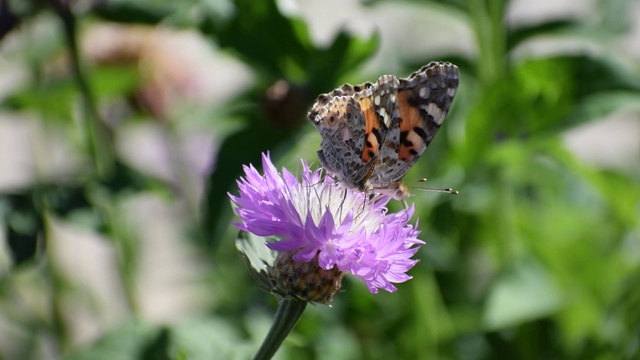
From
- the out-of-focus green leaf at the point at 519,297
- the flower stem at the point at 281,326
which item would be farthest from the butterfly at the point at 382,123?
the out-of-focus green leaf at the point at 519,297

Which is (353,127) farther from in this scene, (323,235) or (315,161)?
(315,161)

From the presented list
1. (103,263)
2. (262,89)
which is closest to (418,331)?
(262,89)

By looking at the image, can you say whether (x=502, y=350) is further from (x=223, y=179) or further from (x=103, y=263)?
(x=103, y=263)

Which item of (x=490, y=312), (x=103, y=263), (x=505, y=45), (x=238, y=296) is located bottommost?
(x=103, y=263)

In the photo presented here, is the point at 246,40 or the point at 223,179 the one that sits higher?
the point at 246,40

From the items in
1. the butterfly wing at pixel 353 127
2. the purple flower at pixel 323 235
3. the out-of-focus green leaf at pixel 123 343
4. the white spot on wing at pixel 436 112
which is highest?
the white spot on wing at pixel 436 112

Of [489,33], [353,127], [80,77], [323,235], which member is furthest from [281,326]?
[489,33]

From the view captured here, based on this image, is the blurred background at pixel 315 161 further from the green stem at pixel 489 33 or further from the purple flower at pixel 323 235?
the purple flower at pixel 323 235
